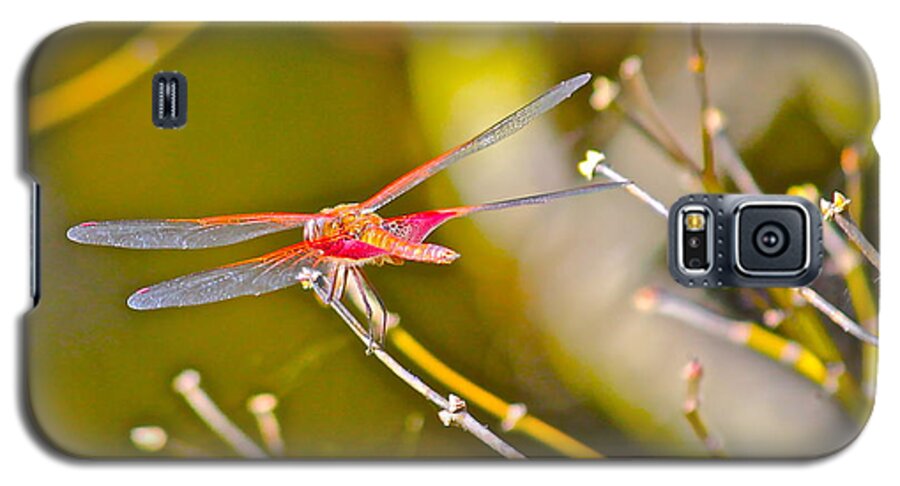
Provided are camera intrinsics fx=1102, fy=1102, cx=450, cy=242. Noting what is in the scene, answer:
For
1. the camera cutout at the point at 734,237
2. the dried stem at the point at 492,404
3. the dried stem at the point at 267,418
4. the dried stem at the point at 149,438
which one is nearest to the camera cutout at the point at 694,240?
the camera cutout at the point at 734,237

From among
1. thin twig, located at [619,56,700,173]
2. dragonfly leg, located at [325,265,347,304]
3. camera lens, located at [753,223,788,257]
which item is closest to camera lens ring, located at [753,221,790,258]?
camera lens, located at [753,223,788,257]

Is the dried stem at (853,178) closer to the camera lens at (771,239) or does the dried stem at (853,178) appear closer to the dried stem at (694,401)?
the camera lens at (771,239)

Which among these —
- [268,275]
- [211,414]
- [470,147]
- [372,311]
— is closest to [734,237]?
[470,147]

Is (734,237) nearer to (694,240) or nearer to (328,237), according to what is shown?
(694,240)

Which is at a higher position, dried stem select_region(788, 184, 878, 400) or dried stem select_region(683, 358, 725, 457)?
dried stem select_region(788, 184, 878, 400)

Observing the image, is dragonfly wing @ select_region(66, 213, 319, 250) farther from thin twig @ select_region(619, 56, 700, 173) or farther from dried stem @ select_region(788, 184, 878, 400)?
dried stem @ select_region(788, 184, 878, 400)

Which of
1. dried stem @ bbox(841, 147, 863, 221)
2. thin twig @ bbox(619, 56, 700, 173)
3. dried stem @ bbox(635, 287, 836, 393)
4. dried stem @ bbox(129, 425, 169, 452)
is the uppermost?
thin twig @ bbox(619, 56, 700, 173)
